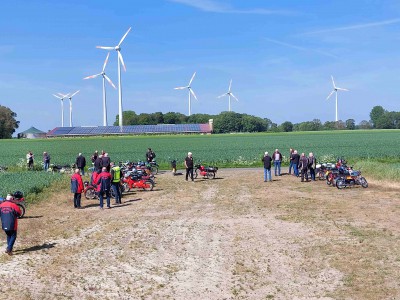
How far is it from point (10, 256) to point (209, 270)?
5.15 m

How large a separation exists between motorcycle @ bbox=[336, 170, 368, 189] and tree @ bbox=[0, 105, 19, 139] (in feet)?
408

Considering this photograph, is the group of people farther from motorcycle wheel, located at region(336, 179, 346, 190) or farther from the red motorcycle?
the red motorcycle

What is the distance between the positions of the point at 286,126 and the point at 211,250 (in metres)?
163

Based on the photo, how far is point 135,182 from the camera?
24.3m

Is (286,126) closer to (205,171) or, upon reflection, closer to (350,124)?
(350,124)

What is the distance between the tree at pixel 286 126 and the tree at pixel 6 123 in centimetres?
8817

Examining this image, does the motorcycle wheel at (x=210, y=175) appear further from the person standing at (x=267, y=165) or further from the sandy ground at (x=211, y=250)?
the sandy ground at (x=211, y=250)

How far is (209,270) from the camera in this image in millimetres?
10516

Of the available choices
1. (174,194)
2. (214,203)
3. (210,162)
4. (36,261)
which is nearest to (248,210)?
(214,203)

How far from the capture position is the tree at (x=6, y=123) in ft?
434

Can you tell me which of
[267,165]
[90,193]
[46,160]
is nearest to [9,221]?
[90,193]

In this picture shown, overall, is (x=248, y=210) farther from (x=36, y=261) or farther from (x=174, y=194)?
(x=36, y=261)

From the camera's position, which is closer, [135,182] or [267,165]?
[135,182]

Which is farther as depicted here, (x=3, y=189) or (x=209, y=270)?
(x=3, y=189)
